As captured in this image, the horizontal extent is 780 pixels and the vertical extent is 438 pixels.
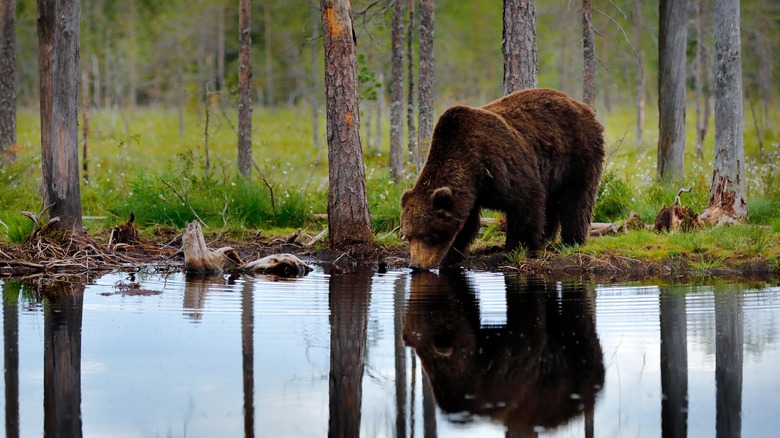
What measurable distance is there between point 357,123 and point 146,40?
40556 mm

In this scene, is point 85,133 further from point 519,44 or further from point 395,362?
point 395,362

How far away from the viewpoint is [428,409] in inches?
211

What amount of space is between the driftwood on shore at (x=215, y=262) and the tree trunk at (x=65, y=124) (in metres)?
1.65

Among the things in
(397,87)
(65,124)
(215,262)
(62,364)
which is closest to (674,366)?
(62,364)

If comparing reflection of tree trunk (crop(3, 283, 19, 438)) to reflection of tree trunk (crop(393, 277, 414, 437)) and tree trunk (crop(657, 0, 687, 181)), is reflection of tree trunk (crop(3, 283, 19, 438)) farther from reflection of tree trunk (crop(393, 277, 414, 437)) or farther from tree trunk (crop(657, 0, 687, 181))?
tree trunk (crop(657, 0, 687, 181))

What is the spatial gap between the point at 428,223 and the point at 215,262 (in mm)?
2701

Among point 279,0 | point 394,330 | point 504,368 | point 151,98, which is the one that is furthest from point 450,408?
point 151,98

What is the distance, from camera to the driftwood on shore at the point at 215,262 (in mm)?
11031

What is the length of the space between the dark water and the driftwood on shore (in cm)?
164

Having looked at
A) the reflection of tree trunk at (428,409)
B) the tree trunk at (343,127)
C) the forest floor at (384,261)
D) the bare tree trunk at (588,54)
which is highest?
the bare tree trunk at (588,54)

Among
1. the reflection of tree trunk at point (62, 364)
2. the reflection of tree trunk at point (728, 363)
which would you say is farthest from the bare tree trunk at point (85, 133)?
the reflection of tree trunk at point (728, 363)

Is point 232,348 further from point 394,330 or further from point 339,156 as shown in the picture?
point 339,156

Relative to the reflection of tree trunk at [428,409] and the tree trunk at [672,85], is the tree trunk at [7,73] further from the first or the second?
the reflection of tree trunk at [428,409]

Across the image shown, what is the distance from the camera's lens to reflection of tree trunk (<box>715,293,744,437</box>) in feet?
16.5
